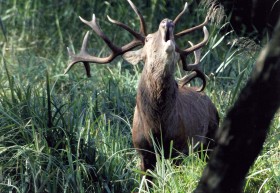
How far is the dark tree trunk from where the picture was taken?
3717 mm

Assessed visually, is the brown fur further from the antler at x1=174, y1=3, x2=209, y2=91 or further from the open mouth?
the antler at x1=174, y1=3, x2=209, y2=91

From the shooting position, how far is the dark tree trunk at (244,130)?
3.72m

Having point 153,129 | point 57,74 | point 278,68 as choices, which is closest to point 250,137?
point 278,68

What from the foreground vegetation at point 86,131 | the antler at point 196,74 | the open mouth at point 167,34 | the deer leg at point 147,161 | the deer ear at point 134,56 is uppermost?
the open mouth at point 167,34

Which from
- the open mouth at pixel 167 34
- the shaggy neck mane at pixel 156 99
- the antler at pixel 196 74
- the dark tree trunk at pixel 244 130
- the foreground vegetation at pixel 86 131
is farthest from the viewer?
the antler at pixel 196 74

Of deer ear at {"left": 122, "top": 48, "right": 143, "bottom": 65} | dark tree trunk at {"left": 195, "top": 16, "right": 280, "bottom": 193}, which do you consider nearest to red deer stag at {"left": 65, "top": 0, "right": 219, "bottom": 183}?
deer ear at {"left": 122, "top": 48, "right": 143, "bottom": 65}

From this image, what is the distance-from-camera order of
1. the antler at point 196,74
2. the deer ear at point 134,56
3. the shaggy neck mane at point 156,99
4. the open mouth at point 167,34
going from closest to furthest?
the open mouth at point 167,34 → the shaggy neck mane at point 156,99 → the deer ear at point 134,56 → the antler at point 196,74

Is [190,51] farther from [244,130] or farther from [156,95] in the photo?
[244,130]

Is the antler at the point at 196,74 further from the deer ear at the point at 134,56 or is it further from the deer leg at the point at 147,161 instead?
the deer leg at the point at 147,161

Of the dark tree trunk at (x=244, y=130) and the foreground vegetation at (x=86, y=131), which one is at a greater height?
the dark tree trunk at (x=244, y=130)

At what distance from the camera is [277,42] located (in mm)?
3660

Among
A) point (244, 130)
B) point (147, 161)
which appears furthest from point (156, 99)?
point (244, 130)

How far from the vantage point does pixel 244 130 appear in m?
3.81

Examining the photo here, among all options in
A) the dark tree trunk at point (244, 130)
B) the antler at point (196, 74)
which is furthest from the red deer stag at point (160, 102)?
the dark tree trunk at point (244, 130)
